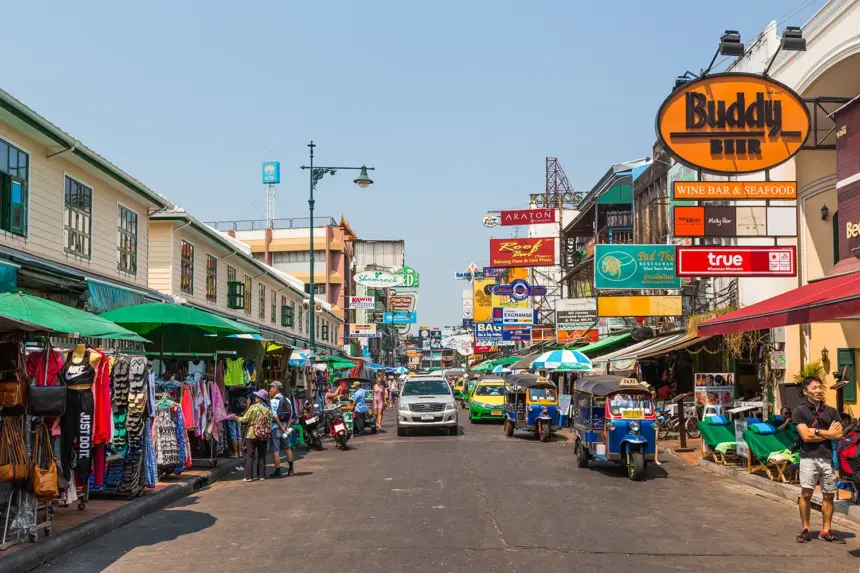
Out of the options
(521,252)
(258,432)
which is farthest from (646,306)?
(521,252)

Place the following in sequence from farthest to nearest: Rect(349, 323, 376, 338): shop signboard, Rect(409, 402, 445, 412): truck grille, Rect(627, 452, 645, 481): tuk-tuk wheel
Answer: Rect(349, 323, 376, 338): shop signboard < Rect(409, 402, 445, 412): truck grille < Rect(627, 452, 645, 481): tuk-tuk wheel

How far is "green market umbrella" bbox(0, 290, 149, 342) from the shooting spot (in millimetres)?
8993

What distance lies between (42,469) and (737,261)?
13534 mm

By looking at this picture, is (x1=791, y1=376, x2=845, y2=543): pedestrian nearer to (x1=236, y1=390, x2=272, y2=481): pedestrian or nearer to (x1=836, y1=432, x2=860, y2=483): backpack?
(x1=836, y1=432, x2=860, y2=483): backpack

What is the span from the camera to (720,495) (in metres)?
13.5

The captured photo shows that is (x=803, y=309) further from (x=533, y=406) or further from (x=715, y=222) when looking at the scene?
(x=533, y=406)

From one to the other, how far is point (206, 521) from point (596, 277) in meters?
17.0

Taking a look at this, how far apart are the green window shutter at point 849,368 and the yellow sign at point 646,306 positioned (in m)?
9.37

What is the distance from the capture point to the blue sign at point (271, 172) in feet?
232

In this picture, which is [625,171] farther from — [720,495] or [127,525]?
[127,525]

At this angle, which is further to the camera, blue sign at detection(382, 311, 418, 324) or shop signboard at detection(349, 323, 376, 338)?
blue sign at detection(382, 311, 418, 324)

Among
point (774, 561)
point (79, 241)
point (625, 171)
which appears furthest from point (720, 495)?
point (625, 171)

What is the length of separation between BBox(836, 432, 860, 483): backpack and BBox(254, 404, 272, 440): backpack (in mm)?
9472

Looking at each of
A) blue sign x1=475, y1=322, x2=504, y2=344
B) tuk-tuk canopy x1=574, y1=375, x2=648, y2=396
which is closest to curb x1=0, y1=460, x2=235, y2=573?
tuk-tuk canopy x1=574, y1=375, x2=648, y2=396
